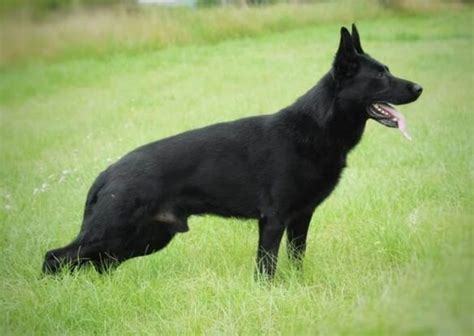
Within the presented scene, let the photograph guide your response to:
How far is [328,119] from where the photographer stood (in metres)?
3.69

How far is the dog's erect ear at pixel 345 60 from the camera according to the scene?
11.6 feet

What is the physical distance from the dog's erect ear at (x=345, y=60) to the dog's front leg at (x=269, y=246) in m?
1.05

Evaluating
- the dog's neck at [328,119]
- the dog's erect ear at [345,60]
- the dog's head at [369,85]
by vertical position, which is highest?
the dog's erect ear at [345,60]

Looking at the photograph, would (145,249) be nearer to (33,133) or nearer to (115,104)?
(33,133)

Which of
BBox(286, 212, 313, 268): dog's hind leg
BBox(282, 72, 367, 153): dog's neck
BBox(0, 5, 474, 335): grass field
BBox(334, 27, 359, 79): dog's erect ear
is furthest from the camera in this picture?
BBox(286, 212, 313, 268): dog's hind leg

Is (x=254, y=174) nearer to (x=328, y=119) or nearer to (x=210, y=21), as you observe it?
(x=328, y=119)

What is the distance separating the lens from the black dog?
3.62 metres

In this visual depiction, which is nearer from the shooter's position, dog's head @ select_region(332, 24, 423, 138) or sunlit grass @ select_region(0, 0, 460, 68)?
dog's head @ select_region(332, 24, 423, 138)

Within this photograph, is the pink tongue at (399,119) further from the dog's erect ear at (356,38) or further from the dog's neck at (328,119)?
the dog's erect ear at (356,38)

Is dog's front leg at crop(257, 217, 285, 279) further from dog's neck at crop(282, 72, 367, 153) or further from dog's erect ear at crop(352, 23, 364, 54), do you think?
dog's erect ear at crop(352, 23, 364, 54)

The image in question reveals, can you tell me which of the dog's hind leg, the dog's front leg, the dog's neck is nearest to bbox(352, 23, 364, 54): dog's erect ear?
the dog's neck

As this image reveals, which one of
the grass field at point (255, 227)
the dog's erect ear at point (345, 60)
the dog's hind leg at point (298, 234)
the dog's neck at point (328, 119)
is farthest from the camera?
the dog's hind leg at point (298, 234)

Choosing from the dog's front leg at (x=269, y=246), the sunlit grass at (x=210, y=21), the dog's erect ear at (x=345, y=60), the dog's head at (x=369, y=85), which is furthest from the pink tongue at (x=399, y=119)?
the sunlit grass at (x=210, y=21)

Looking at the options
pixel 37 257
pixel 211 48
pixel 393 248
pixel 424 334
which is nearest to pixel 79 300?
pixel 37 257
